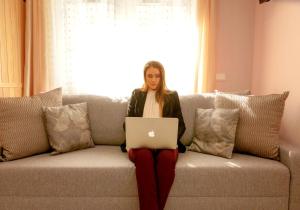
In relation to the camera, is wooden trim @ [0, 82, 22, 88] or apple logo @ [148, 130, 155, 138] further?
wooden trim @ [0, 82, 22, 88]

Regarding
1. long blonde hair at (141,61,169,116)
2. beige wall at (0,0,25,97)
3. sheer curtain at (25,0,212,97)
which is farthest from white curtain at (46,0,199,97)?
long blonde hair at (141,61,169,116)

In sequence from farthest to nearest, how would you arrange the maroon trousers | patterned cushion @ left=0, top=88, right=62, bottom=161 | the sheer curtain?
1. the sheer curtain
2. patterned cushion @ left=0, top=88, right=62, bottom=161
3. the maroon trousers

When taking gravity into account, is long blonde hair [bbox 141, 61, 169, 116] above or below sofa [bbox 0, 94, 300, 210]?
above

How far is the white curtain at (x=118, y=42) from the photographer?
3.14 metres

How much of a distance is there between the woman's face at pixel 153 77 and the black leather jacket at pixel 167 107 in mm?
96

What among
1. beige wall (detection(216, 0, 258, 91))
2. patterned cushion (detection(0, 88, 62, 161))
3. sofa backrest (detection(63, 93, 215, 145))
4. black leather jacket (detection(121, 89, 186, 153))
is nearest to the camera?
patterned cushion (detection(0, 88, 62, 161))

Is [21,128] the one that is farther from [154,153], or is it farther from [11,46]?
[11,46]

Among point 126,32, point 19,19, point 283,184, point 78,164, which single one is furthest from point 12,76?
point 283,184

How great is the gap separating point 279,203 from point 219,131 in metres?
0.63

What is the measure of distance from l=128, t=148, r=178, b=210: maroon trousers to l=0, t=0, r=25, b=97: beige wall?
5.39 feet

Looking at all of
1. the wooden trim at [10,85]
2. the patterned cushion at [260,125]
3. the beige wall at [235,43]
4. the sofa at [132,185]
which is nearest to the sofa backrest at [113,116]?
the patterned cushion at [260,125]

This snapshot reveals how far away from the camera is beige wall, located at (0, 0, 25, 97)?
2742 millimetres

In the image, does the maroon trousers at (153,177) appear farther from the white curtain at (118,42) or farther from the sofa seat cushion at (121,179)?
the white curtain at (118,42)

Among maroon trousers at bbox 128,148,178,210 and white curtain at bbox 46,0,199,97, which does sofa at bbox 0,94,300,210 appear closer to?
maroon trousers at bbox 128,148,178,210
